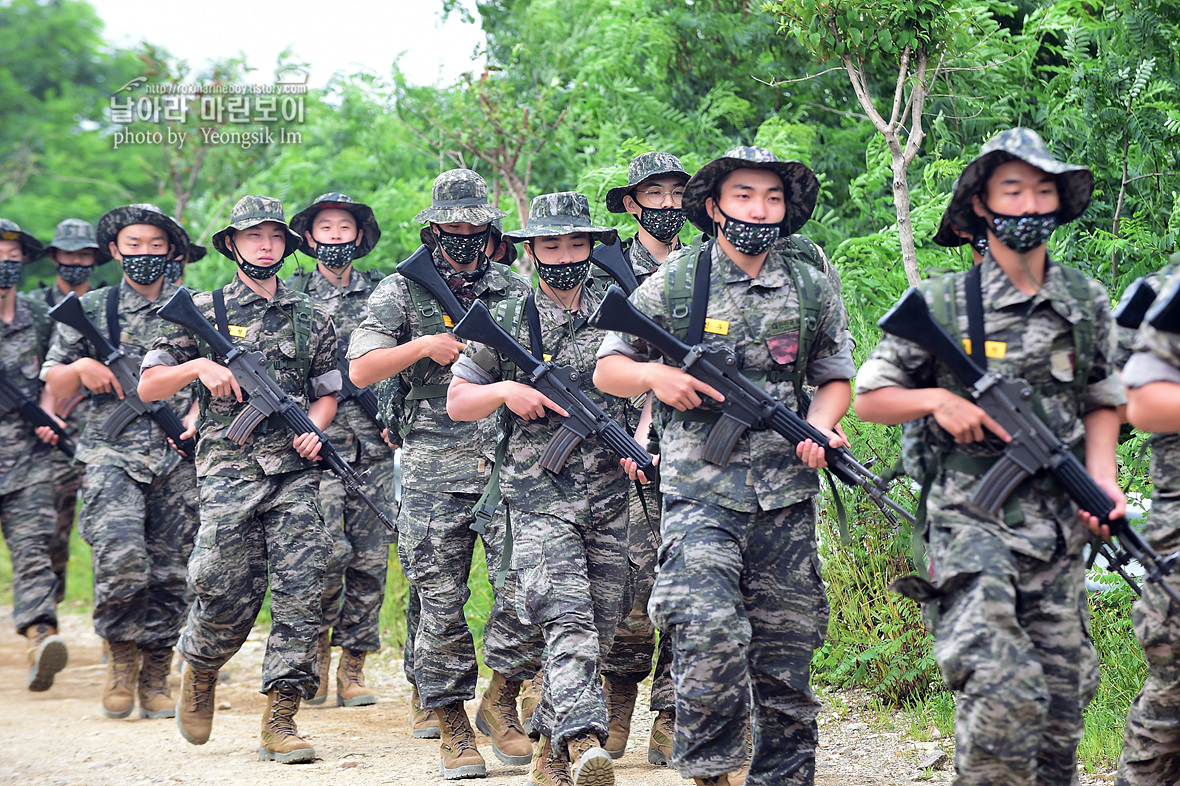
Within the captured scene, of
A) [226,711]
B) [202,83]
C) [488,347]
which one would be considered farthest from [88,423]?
[202,83]

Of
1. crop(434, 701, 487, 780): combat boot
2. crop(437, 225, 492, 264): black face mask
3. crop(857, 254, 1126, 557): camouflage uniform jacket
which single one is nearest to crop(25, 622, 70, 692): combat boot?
crop(434, 701, 487, 780): combat boot

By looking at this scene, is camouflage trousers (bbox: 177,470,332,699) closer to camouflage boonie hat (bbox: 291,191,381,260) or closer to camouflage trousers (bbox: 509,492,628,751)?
camouflage trousers (bbox: 509,492,628,751)

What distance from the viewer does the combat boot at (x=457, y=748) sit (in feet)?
19.6

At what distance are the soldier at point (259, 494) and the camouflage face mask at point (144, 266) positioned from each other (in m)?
1.17

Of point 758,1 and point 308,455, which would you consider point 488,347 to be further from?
point 758,1

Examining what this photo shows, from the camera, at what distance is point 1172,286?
3842 millimetres

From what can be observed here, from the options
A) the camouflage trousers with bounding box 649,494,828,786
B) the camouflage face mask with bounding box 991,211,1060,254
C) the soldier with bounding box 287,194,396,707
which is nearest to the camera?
the camouflage face mask with bounding box 991,211,1060,254

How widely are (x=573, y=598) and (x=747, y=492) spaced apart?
3.43 ft

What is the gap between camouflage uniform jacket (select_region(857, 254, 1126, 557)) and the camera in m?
3.97

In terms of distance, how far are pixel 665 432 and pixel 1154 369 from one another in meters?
1.76

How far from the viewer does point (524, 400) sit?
5.45m

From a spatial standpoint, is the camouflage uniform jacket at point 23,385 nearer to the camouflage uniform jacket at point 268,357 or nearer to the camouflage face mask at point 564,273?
the camouflage uniform jacket at point 268,357

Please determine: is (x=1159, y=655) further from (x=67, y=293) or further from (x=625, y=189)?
(x=67, y=293)

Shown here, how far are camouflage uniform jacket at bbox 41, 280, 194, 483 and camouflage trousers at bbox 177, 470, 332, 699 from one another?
136 centimetres
